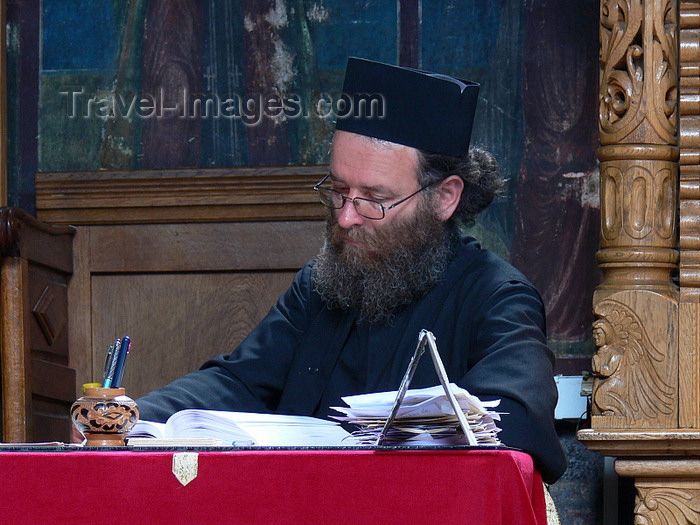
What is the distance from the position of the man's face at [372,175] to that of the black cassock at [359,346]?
0.84 ft

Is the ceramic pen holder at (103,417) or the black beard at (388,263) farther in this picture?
the black beard at (388,263)

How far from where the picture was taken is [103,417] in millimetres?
2270

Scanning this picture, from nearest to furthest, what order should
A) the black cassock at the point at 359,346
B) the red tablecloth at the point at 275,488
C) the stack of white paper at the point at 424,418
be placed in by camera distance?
the red tablecloth at the point at 275,488 < the stack of white paper at the point at 424,418 < the black cassock at the point at 359,346

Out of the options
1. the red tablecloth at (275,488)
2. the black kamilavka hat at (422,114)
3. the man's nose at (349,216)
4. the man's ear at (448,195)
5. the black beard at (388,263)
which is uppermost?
the black kamilavka hat at (422,114)

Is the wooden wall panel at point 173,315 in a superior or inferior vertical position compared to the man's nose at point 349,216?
inferior

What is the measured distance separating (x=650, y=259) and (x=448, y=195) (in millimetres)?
665

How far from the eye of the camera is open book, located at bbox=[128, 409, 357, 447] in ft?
7.74

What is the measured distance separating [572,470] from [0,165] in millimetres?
2560

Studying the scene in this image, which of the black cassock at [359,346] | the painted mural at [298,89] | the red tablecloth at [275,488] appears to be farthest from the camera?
the painted mural at [298,89]

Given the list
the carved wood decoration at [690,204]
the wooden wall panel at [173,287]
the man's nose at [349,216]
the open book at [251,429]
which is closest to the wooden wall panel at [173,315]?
the wooden wall panel at [173,287]

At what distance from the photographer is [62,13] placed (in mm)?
4734

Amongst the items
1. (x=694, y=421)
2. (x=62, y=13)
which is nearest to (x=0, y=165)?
(x=62, y=13)

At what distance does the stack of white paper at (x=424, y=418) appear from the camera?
2023 mm

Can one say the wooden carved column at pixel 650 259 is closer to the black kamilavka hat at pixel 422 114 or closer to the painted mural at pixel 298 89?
the black kamilavka hat at pixel 422 114
